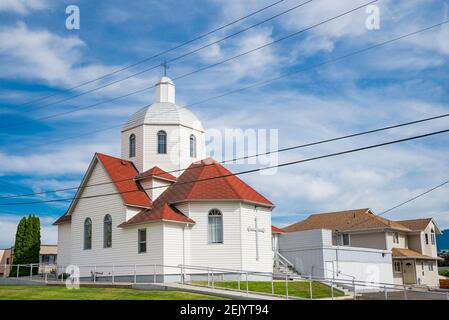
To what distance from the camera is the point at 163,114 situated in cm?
4128

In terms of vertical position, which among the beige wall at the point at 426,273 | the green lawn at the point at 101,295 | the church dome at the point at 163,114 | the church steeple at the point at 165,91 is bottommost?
the beige wall at the point at 426,273

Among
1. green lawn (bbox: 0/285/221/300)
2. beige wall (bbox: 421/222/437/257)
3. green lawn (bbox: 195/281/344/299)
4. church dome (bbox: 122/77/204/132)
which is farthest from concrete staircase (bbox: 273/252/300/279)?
beige wall (bbox: 421/222/437/257)

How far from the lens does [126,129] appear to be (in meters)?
42.1

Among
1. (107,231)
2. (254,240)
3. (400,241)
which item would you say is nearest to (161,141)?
(107,231)

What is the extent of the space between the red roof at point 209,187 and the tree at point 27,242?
16.1 m

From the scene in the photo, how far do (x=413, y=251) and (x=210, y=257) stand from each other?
96.2ft

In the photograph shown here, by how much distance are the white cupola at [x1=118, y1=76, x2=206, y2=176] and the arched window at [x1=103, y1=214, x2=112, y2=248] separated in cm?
466

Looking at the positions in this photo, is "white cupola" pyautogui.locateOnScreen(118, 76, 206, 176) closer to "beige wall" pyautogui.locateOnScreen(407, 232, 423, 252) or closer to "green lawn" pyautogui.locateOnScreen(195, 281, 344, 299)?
"green lawn" pyautogui.locateOnScreen(195, 281, 344, 299)

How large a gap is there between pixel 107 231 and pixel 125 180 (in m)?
3.62

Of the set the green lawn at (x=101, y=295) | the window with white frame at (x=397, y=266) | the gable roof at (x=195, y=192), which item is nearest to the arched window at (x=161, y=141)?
the gable roof at (x=195, y=192)

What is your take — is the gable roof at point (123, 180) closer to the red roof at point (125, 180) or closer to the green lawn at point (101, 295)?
the red roof at point (125, 180)

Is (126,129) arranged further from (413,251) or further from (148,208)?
(413,251)

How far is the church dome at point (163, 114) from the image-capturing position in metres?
41.0

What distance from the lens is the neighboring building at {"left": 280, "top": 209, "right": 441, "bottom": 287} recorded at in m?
51.8
